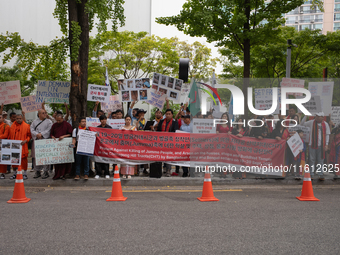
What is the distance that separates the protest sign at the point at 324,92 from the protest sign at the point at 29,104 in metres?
9.19

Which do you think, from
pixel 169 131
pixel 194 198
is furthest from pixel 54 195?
pixel 169 131

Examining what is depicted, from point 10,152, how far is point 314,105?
9083 millimetres

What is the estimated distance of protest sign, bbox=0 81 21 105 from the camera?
1115 cm

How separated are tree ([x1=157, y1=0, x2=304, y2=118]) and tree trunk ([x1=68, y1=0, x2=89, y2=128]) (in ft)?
16.8

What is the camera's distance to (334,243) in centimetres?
440

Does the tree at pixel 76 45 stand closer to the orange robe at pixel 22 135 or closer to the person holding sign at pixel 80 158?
the person holding sign at pixel 80 158

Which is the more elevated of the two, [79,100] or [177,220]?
[79,100]

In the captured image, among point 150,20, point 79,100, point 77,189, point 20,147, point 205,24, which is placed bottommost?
point 77,189

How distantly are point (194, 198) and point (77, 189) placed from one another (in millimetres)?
3316

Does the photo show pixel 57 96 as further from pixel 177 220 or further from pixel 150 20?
pixel 150 20

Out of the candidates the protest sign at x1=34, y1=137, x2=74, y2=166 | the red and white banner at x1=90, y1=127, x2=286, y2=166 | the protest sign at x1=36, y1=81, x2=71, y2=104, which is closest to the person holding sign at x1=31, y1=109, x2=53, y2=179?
the protest sign at x1=34, y1=137, x2=74, y2=166

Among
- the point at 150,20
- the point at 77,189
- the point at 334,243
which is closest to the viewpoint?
the point at 334,243

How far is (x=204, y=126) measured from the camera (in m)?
9.59

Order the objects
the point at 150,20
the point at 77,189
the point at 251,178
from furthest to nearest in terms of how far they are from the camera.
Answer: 1. the point at 150,20
2. the point at 251,178
3. the point at 77,189
